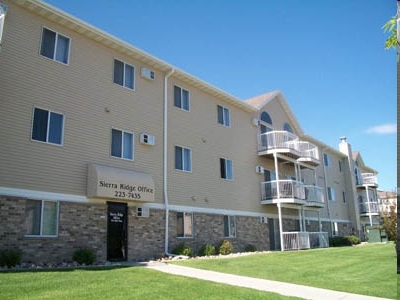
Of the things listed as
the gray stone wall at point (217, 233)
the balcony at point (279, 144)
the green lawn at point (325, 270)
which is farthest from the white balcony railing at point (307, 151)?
the green lawn at point (325, 270)

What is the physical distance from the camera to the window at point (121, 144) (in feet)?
54.1

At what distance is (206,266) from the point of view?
551 inches

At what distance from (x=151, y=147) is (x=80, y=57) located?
4830 mm

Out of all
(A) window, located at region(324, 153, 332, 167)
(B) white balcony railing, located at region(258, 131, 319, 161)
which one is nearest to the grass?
(B) white balcony railing, located at region(258, 131, 319, 161)

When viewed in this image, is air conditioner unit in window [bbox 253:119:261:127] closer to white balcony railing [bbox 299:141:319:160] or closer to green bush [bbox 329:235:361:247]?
white balcony railing [bbox 299:141:319:160]

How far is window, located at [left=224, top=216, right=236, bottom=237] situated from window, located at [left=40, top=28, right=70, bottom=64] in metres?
11.7

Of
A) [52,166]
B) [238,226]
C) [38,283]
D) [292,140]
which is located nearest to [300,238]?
[238,226]

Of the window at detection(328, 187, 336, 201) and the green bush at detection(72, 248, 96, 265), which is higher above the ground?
the window at detection(328, 187, 336, 201)

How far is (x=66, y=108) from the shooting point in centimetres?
1493

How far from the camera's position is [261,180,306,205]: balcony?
24625 mm

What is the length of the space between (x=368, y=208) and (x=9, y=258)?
37454 mm

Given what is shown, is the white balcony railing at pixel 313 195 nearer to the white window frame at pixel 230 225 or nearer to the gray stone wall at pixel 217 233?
the gray stone wall at pixel 217 233

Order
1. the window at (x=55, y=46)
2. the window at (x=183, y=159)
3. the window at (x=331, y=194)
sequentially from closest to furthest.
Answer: the window at (x=55, y=46) → the window at (x=183, y=159) → the window at (x=331, y=194)

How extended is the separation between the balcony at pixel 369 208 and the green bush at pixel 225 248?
26060mm
